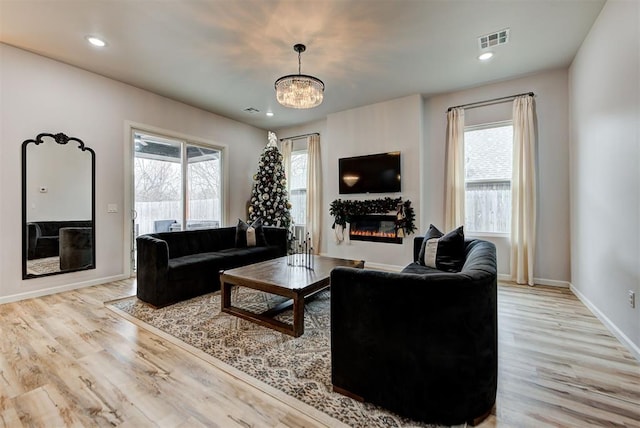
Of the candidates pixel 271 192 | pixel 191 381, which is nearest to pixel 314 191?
pixel 271 192

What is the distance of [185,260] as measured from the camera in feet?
11.9

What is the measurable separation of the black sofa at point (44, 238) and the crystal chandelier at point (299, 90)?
11.6 ft

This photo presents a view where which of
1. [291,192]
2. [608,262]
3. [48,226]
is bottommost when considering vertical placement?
[608,262]

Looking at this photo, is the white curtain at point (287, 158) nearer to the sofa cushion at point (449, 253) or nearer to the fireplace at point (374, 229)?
the fireplace at point (374, 229)

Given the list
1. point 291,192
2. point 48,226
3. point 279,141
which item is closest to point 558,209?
point 291,192

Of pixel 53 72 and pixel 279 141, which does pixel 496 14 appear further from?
pixel 53 72

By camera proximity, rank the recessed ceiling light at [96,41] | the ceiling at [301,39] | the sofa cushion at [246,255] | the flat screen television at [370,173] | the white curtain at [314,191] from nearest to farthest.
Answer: the ceiling at [301,39], the recessed ceiling light at [96,41], the sofa cushion at [246,255], the flat screen television at [370,173], the white curtain at [314,191]

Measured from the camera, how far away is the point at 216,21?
9.47ft

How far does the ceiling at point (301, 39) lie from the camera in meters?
2.71

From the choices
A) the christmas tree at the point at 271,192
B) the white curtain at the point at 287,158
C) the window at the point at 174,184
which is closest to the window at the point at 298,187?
the white curtain at the point at 287,158

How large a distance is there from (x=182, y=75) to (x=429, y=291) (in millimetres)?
4454

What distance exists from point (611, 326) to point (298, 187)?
5526 mm

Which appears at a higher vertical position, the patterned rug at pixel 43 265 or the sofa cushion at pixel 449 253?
the sofa cushion at pixel 449 253

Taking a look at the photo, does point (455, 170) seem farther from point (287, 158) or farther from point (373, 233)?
point (287, 158)
